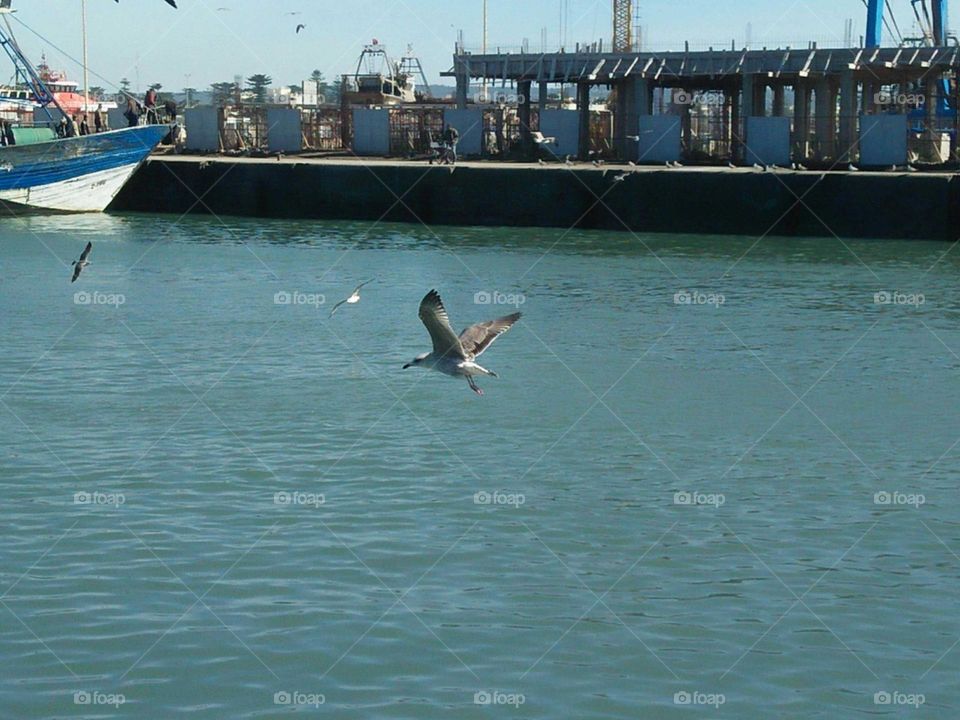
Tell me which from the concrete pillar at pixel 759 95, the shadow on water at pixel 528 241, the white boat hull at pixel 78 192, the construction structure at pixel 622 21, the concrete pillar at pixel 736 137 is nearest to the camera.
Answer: the shadow on water at pixel 528 241

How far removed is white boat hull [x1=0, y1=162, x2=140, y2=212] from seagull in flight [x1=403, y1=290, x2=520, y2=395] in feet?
129

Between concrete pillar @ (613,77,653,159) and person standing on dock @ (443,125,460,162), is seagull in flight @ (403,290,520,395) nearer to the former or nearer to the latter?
person standing on dock @ (443,125,460,162)

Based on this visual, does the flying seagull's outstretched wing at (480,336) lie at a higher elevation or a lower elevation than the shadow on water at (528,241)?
higher

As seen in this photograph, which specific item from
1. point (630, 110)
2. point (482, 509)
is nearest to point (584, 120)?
point (630, 110)

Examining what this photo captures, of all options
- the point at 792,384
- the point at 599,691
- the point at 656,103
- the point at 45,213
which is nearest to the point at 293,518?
the point at 599,691

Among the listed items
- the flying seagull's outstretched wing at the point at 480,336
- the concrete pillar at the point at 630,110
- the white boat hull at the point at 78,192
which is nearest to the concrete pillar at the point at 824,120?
the concrete pillar at the point at 630,110

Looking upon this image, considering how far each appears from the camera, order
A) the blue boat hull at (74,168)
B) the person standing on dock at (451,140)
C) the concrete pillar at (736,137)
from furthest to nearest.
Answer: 1. the concrete pillar at (736,137)
2. the person standing on dock at (451,140)
3. the blue boat hull at (74,168)

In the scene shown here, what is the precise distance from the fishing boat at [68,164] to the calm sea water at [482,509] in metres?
19.0

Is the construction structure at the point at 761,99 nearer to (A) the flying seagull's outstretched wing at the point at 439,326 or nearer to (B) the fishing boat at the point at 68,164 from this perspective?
(B) the fishing boat at the point at 68,164

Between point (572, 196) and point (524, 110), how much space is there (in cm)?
1201

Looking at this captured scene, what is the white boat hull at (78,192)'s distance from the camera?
53.1m

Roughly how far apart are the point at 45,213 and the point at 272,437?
35586 millimetres

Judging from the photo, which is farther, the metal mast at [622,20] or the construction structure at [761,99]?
the metal mast at [622,20]

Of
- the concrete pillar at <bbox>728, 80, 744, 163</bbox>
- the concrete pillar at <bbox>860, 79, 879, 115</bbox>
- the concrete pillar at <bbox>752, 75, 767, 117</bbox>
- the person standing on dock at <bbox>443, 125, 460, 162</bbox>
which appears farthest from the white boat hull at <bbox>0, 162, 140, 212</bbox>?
the concrete pillar at <bbox>860, 79, 879, 115</bbox>
